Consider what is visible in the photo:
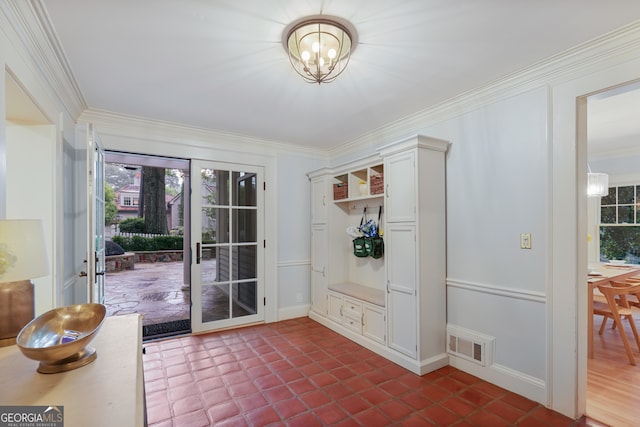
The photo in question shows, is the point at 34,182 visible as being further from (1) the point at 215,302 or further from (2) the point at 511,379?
(2) the point at 511,379

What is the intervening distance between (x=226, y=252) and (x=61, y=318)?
2.55m

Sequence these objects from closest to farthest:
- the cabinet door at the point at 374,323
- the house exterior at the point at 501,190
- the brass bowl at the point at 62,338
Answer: the brass bowl at the point at 62,338
the house exterior at the point at 501,190
the cabinet door at the point at 374,323

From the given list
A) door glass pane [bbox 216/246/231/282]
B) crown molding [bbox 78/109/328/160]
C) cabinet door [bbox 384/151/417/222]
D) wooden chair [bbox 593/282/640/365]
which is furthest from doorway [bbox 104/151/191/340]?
wooden chair [bbox 593/282/640/365]

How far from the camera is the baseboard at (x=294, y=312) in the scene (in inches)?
161

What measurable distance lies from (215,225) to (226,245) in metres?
0.29

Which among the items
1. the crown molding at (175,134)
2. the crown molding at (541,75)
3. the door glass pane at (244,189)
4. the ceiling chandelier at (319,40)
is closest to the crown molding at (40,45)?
the crown molding at (175,134)

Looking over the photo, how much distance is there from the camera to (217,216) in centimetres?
380

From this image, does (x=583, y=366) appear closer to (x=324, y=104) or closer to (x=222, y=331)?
(x=324, y=104)

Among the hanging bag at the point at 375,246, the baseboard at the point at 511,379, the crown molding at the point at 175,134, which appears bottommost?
the baseboard at the point at 511,379

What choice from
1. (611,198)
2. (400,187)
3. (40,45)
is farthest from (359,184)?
(611,198)

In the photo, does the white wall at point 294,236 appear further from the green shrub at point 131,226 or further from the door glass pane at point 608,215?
the green shrub at point 131,226

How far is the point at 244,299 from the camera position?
3938mm

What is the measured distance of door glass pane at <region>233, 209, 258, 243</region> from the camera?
392 cm

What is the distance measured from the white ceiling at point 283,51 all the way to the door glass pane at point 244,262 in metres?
1.75
